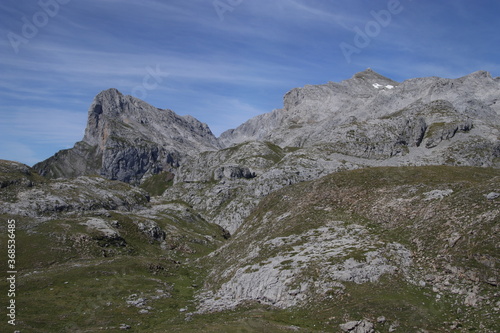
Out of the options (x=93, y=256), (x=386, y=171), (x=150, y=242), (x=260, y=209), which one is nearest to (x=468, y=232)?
(x=386, y=171)

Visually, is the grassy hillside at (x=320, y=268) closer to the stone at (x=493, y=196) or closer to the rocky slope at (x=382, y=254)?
the rocky slope at (x=382, y=254)

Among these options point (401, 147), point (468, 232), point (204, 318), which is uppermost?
point (401, 147)

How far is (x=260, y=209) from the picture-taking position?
3519 inches

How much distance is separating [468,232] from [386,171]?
34696 millimetres

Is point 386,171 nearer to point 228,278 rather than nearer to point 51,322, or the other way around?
point 228,278

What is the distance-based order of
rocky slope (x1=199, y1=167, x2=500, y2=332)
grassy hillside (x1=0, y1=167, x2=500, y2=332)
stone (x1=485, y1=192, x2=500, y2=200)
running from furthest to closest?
stone (x1=485, y1=192, x2=500, y2=200), grassy hillside (x1=0, y1=167, x2=500, y2=332), rocky slope (x1=199, y1=167, x2=500, y2=332)

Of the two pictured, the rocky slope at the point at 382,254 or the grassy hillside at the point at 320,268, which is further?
the grassy hillside at the point at 320,268

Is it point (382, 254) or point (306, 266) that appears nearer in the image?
point (382, 254)
